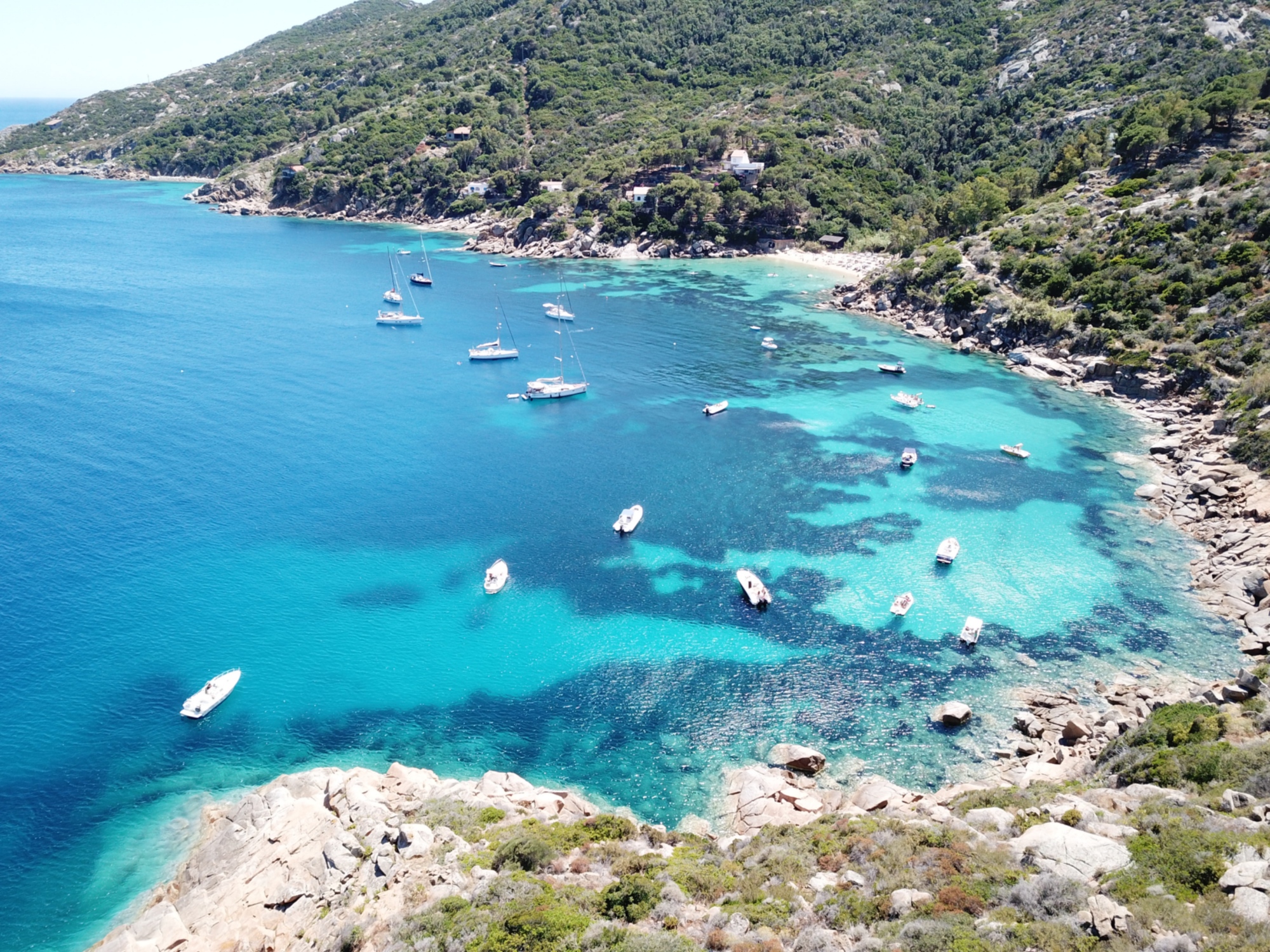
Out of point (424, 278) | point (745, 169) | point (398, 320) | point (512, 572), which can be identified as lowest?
point (512, 572)

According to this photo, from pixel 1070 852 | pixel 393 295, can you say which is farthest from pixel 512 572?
pixel 393 295

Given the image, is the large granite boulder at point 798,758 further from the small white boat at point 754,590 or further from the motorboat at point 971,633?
the motorboat at point 971,633

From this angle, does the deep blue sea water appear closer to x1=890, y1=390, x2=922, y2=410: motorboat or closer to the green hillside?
x1=890, y1=390, x2=922, y2=410: motorboat

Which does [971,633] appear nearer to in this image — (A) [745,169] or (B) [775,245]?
(B) [775,245]

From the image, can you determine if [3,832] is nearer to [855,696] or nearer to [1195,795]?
[855,696]

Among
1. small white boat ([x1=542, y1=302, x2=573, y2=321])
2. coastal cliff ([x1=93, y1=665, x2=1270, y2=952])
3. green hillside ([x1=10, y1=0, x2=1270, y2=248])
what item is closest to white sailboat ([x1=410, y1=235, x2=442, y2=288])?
small white boat ([x1=542, y1=302, x2=573, y2=321])

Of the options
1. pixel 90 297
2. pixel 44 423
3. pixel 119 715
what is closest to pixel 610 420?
pixel 119 715
